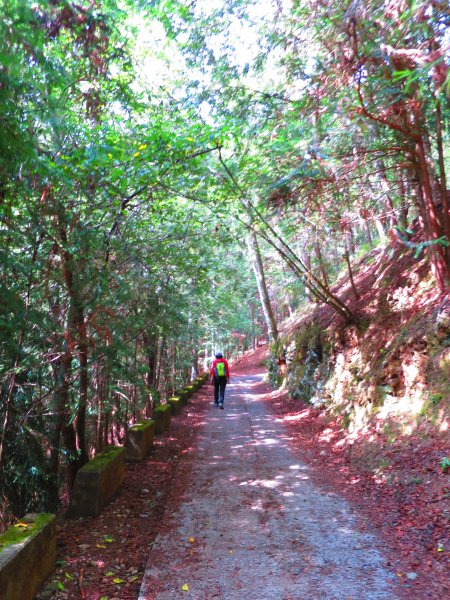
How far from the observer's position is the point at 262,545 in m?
4.30

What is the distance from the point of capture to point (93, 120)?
677 centimetres

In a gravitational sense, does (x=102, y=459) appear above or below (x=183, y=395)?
above

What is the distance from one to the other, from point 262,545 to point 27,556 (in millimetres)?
2227

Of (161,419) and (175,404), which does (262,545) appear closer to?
(161,419)

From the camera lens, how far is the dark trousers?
13523mm

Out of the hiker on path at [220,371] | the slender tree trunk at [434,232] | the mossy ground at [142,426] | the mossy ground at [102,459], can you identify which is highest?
the slender tree trunk at [434,232]

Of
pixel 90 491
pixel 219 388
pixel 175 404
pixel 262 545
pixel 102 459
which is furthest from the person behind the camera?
pixel 219 388

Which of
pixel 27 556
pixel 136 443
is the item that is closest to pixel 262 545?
pixel 27 556

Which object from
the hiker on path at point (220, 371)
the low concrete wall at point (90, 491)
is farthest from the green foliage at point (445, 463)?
the hiker on path at point (220, 371)

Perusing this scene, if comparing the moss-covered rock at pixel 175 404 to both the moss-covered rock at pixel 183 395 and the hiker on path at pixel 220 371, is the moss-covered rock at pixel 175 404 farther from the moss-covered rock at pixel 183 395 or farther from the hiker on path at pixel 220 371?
the hiker on path at pixel 220 371

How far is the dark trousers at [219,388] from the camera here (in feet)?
44.4

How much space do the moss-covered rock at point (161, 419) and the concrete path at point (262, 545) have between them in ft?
9.86

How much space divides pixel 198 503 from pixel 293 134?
22.3 feet

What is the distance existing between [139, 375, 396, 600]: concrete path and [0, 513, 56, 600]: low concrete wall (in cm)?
90
